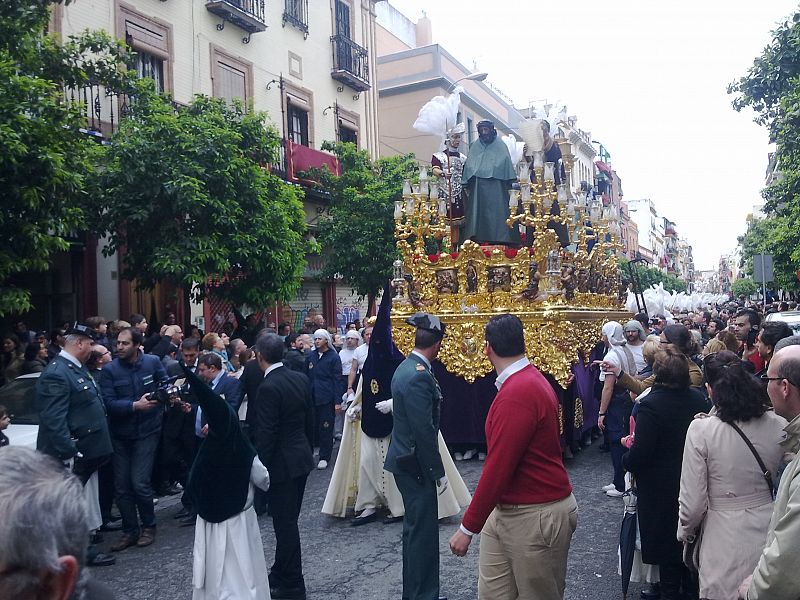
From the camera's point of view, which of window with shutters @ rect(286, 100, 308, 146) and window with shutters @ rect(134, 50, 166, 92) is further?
window with shutters @ rect(286, 100, 308, 146)

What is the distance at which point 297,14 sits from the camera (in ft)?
68.7

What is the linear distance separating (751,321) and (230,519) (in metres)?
7.28

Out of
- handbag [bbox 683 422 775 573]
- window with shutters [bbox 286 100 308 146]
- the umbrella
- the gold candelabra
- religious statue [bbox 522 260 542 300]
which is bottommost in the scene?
the umbrella

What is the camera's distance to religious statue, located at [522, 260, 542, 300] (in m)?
8.65

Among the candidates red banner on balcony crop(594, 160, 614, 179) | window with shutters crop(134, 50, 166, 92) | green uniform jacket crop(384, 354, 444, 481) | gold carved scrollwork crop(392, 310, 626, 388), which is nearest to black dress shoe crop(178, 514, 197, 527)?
green uniform jacket crop(384, 354, 444, 481)

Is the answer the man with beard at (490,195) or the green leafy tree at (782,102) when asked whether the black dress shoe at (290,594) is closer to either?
the man with beard at (490,195)

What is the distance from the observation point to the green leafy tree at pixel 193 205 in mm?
11656

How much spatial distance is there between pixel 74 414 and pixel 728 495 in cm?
A: 455

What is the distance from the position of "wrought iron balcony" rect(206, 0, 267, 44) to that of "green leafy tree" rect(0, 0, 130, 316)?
27.7ft

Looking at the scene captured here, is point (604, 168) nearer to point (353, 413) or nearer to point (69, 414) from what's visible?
point (353, 413)

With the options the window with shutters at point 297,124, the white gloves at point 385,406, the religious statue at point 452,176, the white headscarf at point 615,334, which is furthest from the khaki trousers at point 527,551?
the window with shutters at point 297,124

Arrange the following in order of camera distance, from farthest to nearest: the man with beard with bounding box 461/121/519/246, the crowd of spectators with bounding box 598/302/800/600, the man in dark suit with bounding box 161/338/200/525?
the man with beard with bounding box 461/121/519/246 < the man in dark suit with bounding box 161/338/200/525 < the crowd of spectators with bounding box 598/302/800/600

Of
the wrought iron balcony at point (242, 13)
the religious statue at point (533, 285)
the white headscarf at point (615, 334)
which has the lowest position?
the white headscarf at point (615, 334)

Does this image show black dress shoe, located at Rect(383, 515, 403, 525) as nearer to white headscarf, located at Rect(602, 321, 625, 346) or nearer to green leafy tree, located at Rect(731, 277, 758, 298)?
white headscarf, located at Rect(602, 321, 625, 346)
